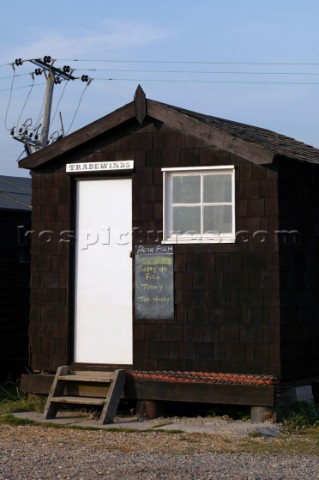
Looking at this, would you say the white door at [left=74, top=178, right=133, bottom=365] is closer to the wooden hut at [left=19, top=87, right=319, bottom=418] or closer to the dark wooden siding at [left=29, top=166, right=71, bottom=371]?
the wooden hut at [left=19, top=87, right=319, bottom=418]

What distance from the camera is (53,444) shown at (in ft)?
32.9

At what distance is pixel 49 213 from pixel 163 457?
4.77m

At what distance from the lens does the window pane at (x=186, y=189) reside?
1207 centimetres

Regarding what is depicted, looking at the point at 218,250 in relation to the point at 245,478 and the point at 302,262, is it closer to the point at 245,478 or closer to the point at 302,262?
the point at 302,262

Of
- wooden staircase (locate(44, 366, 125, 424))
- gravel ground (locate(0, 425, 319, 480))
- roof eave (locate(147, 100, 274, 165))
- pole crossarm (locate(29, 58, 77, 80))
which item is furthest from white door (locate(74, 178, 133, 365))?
pole crossarm (locate(29, 58, 77, 80))

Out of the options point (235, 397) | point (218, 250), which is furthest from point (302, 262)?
point (235, 397)

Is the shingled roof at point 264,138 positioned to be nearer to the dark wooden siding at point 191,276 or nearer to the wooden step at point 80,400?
the dark wooden siding at point 191,276

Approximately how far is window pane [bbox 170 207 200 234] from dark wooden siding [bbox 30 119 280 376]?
21 centimetres

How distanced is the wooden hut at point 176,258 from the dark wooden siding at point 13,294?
10.9ft

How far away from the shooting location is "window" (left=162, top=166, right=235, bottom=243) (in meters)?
11.9

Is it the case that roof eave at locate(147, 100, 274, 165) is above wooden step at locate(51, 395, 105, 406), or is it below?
above

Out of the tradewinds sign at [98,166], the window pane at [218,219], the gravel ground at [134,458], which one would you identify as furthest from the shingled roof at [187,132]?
the gravel ground at [134,458]

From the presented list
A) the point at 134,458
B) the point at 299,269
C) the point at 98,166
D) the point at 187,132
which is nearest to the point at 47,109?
the point at 98,166

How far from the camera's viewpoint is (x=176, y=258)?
12086 millimetres
